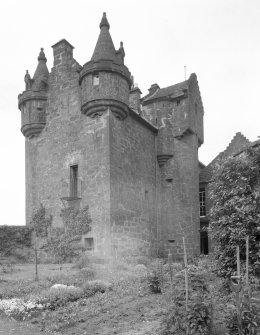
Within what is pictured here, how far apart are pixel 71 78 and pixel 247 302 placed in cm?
1741

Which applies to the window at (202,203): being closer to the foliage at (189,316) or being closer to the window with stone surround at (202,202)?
the window with stone surround at (202,202)

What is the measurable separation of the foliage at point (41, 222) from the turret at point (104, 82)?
19.3ft

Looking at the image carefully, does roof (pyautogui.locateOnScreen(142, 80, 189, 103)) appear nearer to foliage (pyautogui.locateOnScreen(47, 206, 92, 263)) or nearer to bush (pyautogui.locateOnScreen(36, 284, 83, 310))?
foliage (pyautogui.locateOnScreen(47, 206, 92, 263))

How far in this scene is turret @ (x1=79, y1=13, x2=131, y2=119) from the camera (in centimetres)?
1956

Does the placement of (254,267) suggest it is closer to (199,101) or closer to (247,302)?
(247,302)

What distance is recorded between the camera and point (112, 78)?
1969cm

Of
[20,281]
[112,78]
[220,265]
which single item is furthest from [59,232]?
[220,265]

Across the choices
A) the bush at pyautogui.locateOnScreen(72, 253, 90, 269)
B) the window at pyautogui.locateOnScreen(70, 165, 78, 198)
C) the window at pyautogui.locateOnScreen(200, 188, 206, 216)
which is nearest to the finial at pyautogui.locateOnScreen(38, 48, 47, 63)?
the window at pyautogui.locateOnScreen(70, 165, 78, 198)

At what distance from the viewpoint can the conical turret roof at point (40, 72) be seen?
898 inches

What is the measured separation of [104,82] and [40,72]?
18.3 ft

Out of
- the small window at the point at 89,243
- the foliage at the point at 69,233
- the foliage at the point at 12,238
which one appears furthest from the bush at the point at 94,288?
the foliage at the point at 12,238

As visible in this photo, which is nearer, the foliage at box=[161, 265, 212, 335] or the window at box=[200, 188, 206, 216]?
the foliage at box=[161, 265, 212, 335]

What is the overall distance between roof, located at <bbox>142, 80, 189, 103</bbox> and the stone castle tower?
0.07 metres

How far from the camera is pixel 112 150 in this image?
19562 mm
